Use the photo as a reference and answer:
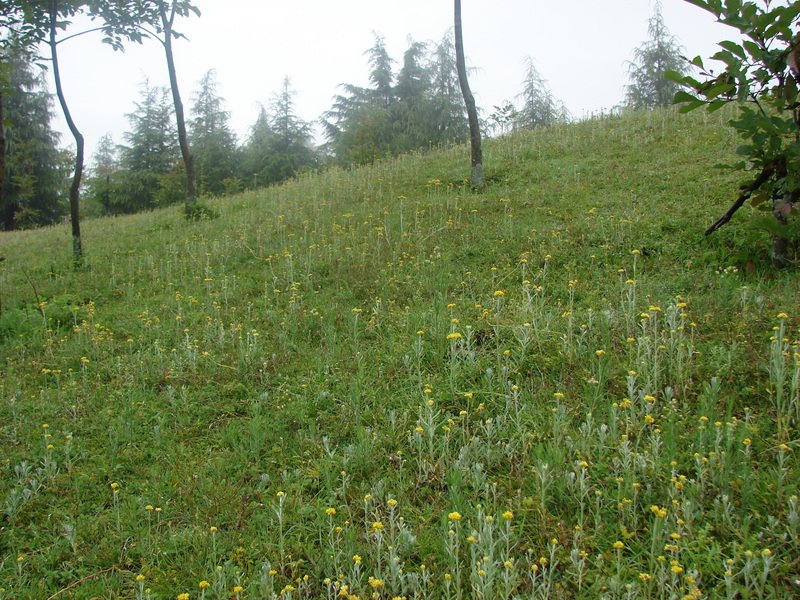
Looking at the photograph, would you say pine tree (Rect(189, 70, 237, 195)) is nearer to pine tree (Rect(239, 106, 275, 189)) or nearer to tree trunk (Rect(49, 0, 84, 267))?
pine tree (Rect(239, 106, 275, 189))

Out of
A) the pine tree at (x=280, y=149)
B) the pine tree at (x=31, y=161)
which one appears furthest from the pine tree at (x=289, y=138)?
the pine tree at (x=31, y=161)

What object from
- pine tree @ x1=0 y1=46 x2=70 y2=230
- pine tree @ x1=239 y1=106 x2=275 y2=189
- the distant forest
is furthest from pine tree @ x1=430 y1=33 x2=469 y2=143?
pine tree @ x1=0 y1=46 x2=70 y2=230

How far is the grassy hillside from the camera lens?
2703 millimetres

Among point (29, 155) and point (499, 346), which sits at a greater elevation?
point (29, 155)

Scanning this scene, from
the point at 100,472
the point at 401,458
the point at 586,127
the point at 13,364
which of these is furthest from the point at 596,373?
the point at 586,127

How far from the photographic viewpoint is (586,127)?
1425cm

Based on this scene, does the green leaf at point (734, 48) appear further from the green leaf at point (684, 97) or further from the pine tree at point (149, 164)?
the pine tree at point (149, 164)

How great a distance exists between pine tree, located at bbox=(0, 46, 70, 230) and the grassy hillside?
26.9m

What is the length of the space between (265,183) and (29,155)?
13.1 meters

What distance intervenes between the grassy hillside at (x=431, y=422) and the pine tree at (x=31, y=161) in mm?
26944

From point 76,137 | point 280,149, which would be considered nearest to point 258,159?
point 280,149

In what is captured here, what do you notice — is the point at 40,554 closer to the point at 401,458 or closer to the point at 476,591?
the point at 401,458

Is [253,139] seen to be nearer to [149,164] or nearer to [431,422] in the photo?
[149,164]

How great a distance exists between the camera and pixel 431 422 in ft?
11.6
